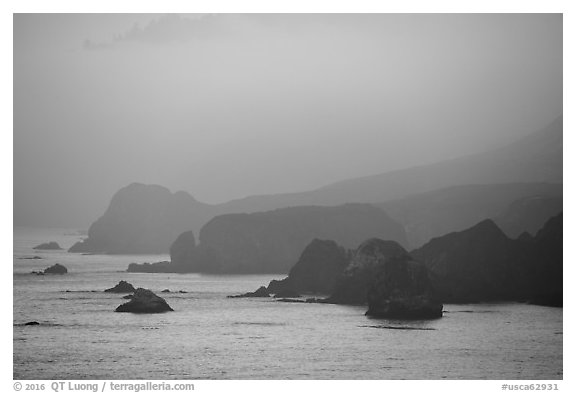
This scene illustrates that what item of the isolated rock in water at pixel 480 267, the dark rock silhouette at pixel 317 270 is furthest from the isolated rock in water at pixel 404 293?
the dark rock silhouette at pixel 317 270

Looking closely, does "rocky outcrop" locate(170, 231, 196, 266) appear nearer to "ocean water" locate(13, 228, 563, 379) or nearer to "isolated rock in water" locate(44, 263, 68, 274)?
"isolated rock in water" locate(44, 263, 68, 274)

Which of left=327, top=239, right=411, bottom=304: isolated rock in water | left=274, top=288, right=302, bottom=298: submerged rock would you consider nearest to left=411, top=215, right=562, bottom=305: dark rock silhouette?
left=327, top=239, right=411, bottom=304: isolated rock in water

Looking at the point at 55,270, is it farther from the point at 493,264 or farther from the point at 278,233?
the point at 493,264

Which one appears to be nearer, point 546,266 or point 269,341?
point 269,341

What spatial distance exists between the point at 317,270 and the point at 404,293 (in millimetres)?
25849

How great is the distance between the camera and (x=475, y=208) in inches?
6014

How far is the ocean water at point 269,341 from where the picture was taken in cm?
5212

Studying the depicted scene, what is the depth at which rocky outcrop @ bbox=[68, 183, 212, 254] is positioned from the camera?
15550 centimetres

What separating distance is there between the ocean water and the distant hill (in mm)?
40884

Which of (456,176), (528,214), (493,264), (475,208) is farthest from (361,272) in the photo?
(475,208)

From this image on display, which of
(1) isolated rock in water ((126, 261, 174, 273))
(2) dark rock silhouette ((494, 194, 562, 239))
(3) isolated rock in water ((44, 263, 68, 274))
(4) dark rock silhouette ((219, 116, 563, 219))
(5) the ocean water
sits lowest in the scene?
(5) the ocean water

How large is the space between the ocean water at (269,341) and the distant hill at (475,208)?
40884 millimetres
